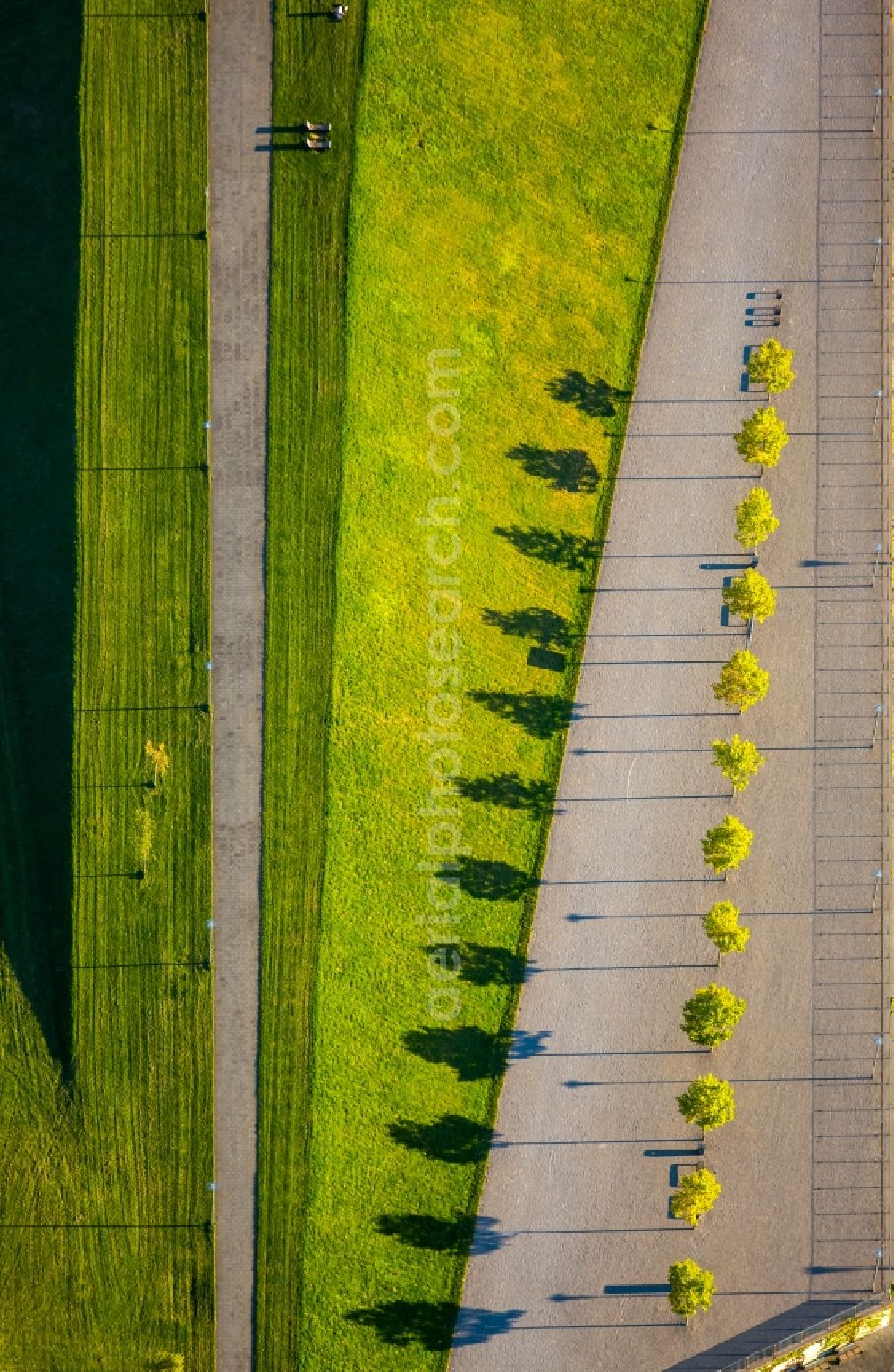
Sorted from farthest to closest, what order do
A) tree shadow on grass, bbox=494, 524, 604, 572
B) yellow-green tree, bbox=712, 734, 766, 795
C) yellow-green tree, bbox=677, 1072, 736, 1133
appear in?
1. tree shadow on grass, bbox=494, 524, 604, 572
2. yellow-green tree, bbox=712, 734, 766, 795
3. yellow-green tree, bbox=677, 1072, 736, 1133

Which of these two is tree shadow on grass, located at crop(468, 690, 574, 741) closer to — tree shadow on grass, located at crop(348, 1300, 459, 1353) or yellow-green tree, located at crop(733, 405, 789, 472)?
yellow-green tree, located at crop(733, 405, 789, 472)

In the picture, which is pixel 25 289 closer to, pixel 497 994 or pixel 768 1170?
pixel 497 994

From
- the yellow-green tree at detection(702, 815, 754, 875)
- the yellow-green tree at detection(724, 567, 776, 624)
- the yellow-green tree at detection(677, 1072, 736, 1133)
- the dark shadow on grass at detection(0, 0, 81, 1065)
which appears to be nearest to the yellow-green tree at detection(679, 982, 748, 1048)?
the yellow-green tree at detection(677, 1072, 736, 1133)

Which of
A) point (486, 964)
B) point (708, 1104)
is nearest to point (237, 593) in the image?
point (486, 964)

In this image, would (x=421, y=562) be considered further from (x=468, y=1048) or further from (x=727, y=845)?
(x=468, y=1048)

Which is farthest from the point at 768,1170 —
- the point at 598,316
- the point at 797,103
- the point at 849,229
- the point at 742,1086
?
the point at 797,103

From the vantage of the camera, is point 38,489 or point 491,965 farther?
point 38,489
